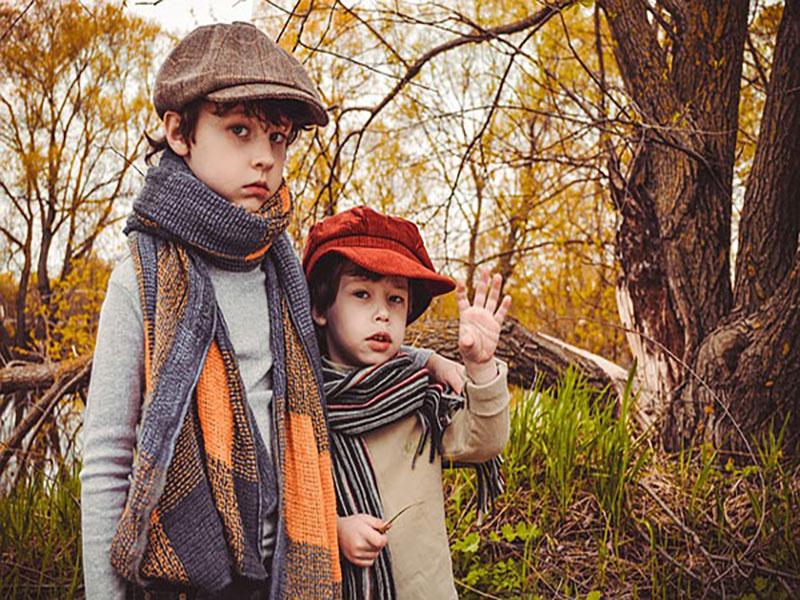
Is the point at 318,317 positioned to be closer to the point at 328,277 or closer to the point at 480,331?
the point at 328,277

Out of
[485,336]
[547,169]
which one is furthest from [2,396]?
[547,169]

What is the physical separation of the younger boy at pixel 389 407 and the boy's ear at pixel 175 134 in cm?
38

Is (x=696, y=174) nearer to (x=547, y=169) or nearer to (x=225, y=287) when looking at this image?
(x=225, y=287)

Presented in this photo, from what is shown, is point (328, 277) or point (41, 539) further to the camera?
point (41, 539)

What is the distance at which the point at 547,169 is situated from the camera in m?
8.23

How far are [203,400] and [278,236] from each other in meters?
0.40

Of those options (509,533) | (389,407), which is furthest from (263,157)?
(509,533)

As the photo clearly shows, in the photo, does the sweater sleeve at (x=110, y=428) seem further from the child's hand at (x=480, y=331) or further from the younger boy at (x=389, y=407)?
the child's hand at (x=480, y=331)

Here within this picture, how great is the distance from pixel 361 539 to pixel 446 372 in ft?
1.49

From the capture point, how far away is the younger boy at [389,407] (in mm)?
1750

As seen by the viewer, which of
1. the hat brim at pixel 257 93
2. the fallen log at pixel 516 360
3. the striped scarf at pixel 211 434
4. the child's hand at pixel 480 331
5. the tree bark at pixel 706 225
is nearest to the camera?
the striped scarf at pixel 211 434

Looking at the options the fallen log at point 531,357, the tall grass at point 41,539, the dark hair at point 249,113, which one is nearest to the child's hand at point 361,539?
the dark hair at point 249,113

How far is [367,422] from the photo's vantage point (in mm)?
1768

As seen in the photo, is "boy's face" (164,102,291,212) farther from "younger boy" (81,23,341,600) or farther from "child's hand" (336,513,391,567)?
"child's hand" (336,513,391,567)
